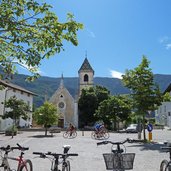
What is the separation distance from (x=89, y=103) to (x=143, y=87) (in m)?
45.1

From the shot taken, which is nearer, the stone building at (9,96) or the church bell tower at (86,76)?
the stone building at (9,96)

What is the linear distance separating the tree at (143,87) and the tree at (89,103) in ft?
143

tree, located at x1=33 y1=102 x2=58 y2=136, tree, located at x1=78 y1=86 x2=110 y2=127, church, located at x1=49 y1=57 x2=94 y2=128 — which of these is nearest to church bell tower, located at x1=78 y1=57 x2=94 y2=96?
church, located at x1=49 y1=57 x2=94 y2=128

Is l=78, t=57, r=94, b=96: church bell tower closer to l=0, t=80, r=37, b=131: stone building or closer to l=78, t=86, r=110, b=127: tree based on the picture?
l=78, t=86, r=110, b=127: tree

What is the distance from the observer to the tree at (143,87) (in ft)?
82.4

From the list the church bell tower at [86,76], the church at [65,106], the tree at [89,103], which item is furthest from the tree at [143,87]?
the church bell tower at [86,76]

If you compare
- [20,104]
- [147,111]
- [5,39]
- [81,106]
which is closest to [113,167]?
[5,39]

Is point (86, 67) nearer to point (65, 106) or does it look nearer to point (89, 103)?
point (65, 106)

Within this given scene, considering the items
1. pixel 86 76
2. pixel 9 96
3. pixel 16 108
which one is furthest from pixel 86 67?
pixel 16 108

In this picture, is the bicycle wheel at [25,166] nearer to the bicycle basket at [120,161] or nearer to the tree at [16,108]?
the bicycle basket at [120,161]

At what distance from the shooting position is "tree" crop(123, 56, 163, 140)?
Answer: 25.1 m

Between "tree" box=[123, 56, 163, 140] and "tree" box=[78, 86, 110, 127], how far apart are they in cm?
4347

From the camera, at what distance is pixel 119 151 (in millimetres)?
7047

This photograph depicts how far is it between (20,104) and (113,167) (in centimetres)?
3662
